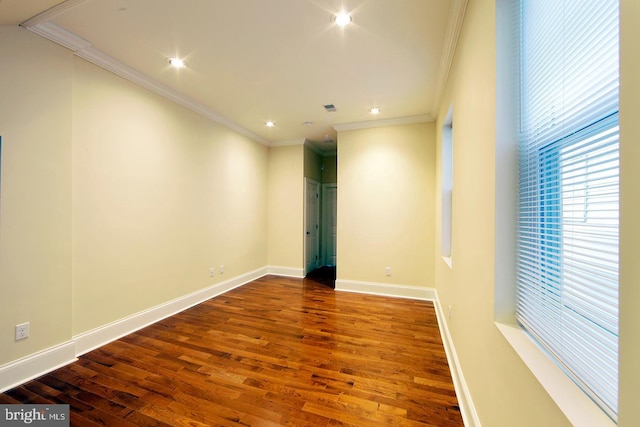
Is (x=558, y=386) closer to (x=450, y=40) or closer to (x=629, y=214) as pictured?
(x=629, y=214)

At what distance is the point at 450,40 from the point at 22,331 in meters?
4.17

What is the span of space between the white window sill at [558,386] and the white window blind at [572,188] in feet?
0.08

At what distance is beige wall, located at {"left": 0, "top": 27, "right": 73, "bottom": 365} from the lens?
74.1 inches

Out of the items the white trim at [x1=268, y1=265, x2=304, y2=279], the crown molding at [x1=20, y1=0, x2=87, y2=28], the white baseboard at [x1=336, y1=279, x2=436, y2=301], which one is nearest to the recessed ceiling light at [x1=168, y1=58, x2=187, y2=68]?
the crown molding at [x1=20, y1=0, x2=87, y2=28]

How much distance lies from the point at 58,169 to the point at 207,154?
1.81m

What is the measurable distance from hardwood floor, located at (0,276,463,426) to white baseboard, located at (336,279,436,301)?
70 centimetres

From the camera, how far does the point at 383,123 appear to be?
13.4 ft

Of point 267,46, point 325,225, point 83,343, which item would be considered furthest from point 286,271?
point 267,46

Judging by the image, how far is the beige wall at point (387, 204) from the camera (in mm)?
3932

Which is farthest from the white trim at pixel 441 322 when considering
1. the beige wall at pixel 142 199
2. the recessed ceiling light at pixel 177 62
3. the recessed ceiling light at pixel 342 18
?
the recessed ceiling light at pixel 177 62

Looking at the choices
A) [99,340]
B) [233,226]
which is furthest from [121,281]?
[233,226]

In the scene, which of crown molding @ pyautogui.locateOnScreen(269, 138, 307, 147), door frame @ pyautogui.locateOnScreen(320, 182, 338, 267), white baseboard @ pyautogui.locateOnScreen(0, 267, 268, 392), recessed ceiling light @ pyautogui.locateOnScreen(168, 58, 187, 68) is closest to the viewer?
white baseboard @ pyautogui.locateOnScreen(0, 267, 268, 392)

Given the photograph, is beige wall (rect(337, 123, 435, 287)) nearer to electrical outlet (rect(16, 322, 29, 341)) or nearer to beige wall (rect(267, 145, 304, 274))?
beige wall (rect(267, 145, 304, 274))

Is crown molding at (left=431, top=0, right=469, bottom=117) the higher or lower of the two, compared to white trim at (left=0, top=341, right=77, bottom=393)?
higher
